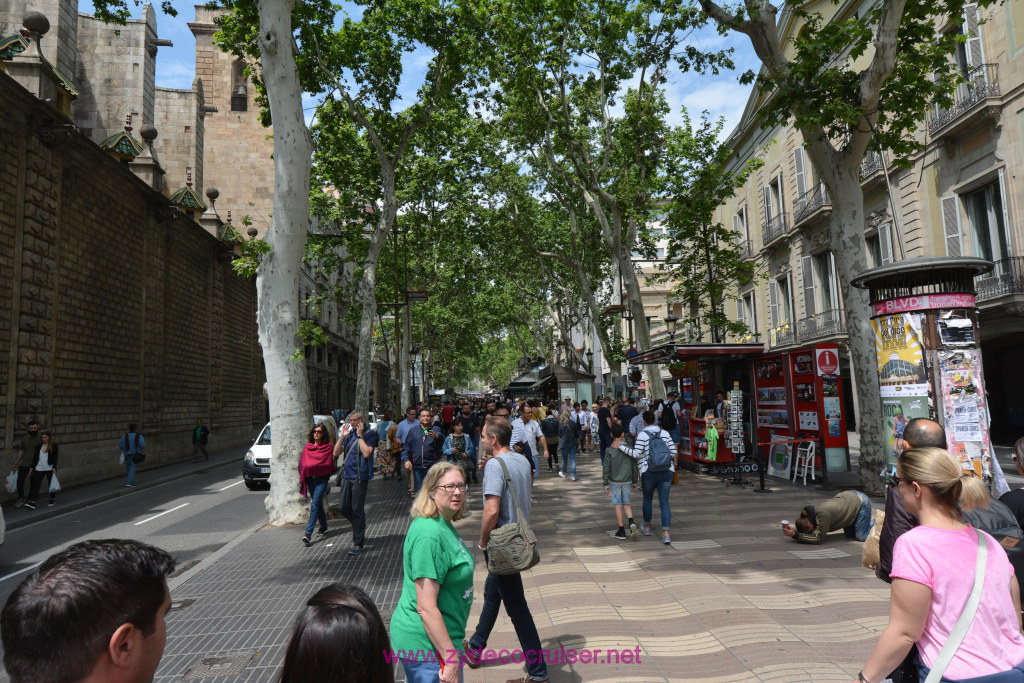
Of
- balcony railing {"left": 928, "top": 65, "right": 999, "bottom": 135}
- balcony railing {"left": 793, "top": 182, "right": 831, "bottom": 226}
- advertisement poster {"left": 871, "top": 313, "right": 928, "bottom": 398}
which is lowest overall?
advertisement poster {"left": 871, "top": 313, "right": 928, "bottom": 398}

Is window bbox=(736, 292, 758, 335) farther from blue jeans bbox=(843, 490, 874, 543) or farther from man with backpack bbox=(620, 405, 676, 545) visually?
man with backpack bbox=(620, 405, 676, 545)

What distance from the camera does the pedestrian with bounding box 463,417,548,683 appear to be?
13.2ft

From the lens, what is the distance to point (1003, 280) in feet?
51.4

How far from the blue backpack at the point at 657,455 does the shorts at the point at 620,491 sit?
1.31 ft

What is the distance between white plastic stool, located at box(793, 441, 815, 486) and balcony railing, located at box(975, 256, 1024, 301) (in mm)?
7723

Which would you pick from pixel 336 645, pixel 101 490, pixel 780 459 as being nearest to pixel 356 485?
pixel 336 645

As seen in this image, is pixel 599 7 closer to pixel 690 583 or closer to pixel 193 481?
pixel 690 583

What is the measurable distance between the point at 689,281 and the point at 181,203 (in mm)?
18380

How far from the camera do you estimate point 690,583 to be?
6.11 m

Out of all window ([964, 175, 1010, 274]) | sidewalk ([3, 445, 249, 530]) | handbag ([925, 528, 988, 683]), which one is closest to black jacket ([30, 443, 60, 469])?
sidewalk ([3, 445, 249, 530])

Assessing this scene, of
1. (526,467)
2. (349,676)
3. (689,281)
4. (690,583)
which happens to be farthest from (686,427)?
(349,676)

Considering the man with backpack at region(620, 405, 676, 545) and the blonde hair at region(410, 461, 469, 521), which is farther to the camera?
the man with backpack at region(620, 405, 676, 545)

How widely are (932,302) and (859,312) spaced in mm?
2870

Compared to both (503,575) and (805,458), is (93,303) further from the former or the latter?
(805,458)
